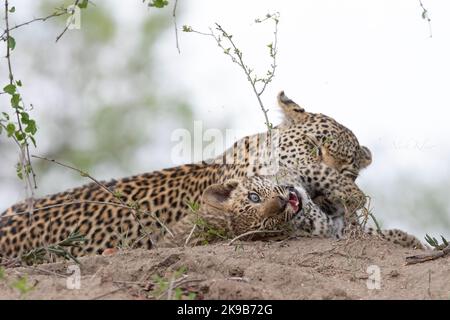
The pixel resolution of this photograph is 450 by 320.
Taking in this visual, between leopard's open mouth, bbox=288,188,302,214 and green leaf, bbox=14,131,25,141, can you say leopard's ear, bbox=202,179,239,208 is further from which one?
green leaf, bbox=14,131,25,141

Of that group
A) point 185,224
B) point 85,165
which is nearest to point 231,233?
point 185,224

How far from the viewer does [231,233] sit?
8.78 m

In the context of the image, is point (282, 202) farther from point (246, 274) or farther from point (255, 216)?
point (246, 274)

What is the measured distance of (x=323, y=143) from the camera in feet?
32.8

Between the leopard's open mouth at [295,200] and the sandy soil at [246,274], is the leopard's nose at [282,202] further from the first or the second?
the sandy soil at [246,274]

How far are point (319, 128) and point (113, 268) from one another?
3734 mm

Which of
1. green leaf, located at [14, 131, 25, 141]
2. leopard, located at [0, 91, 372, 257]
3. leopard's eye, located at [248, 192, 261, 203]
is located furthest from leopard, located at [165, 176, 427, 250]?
green leaf, located at [14, 131, 25, 141]

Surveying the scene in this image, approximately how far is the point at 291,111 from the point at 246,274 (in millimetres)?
3805

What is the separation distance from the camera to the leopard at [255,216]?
8555 millimetres

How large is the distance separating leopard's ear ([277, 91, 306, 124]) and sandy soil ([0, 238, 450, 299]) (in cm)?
245

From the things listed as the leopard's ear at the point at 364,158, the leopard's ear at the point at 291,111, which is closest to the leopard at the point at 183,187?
the leopard's ear at the point at 364,158

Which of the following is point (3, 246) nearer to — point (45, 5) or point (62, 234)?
point (62, 234)
